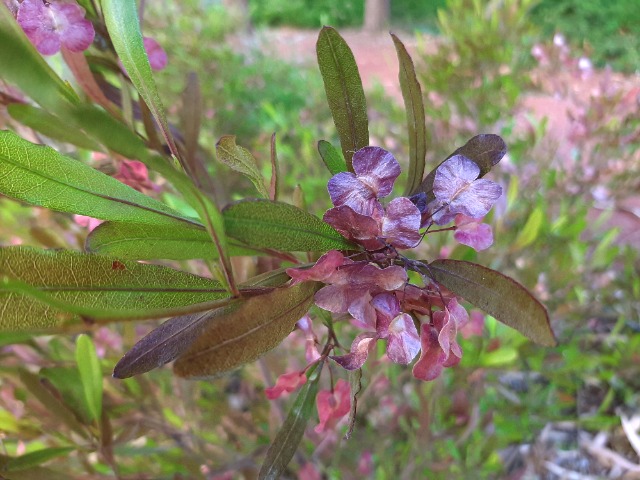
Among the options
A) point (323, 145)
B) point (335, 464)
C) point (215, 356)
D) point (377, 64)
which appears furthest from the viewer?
point (377, 64)

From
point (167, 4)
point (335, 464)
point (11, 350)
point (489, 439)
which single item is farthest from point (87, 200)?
point (167, 4)

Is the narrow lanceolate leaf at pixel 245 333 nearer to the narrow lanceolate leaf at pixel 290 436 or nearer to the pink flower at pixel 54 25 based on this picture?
the narrow lanceolate leaf at pixel 290 436

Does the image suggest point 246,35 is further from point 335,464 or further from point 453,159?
point 453,159

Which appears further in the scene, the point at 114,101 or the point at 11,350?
the point at 11,350

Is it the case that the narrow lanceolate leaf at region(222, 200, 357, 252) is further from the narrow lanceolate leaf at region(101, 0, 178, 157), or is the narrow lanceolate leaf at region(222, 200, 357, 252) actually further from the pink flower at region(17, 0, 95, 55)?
the pink flower at region(17, 0, 95, 55)

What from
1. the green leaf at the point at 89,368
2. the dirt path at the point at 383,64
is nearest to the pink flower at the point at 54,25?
the green leaf at the point at 89,368

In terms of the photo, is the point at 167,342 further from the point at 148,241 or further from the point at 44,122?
the point at 44,122

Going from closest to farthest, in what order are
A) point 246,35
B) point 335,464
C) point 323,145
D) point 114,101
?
point 323,145 → point 114,101 → point 335,464 → point 246,35
